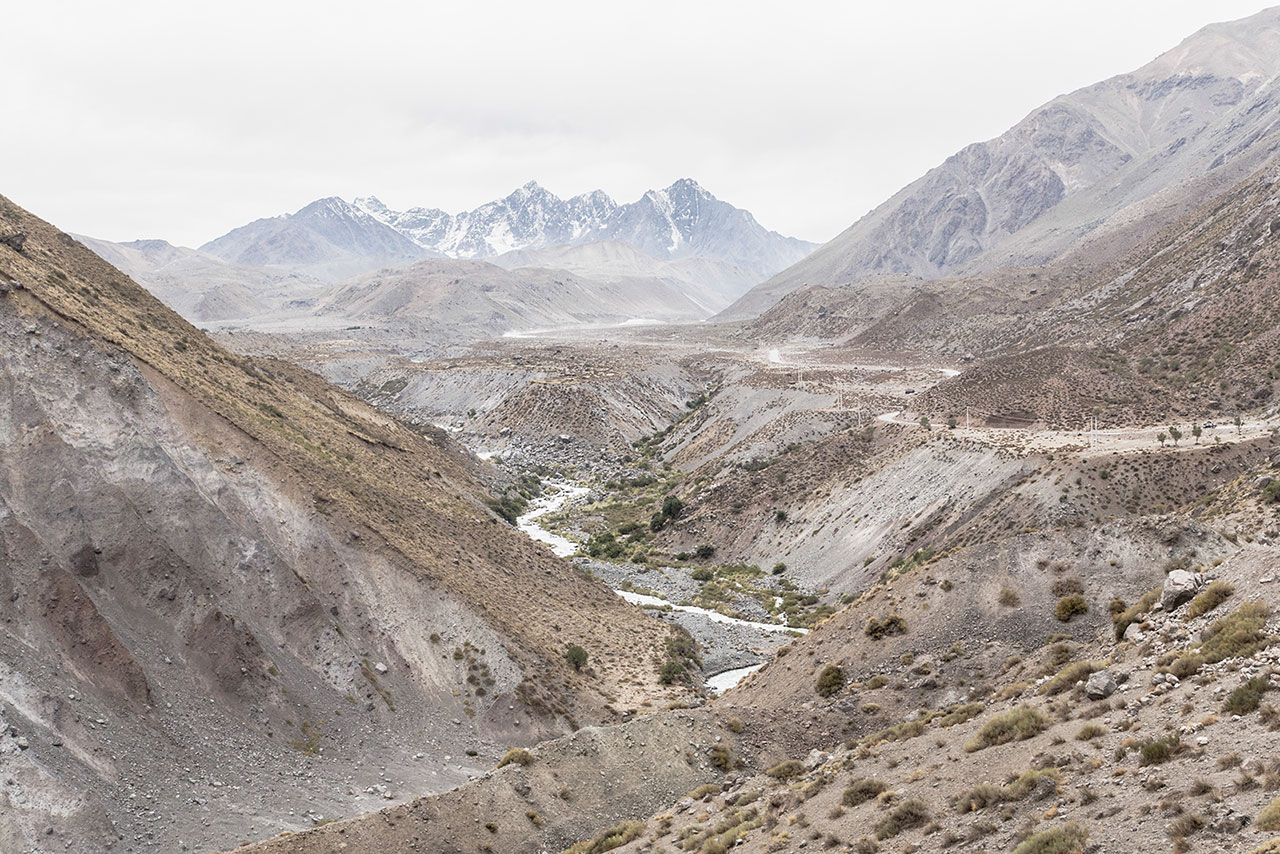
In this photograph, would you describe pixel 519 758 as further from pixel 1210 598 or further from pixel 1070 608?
pixel 1070 608

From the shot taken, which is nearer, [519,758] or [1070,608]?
[519,758]

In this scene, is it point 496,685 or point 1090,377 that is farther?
point 1090,377

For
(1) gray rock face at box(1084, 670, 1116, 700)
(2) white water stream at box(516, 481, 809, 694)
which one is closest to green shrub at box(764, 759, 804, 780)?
(1) gray rock face at box(1084, 670, 1116, 700)

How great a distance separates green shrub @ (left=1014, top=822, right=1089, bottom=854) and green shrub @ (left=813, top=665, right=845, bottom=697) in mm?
17420

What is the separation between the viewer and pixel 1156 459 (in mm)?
45000

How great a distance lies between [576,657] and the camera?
125 feet

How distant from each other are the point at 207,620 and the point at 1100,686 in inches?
1109

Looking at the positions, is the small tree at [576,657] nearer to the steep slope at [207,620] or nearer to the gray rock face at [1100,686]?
the steep slope at [207,620]

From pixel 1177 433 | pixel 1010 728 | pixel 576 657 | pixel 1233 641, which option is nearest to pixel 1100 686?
pixel 1010 728

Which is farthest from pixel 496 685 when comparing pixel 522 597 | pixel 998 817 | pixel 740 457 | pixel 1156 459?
pixel 740 457

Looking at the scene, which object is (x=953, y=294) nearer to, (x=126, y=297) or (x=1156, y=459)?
(x=1156, y=459)

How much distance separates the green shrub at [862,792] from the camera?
19266 mm

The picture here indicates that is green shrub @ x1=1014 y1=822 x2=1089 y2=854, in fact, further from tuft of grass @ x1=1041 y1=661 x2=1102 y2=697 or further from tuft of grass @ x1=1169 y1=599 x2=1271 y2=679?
tuft of grass @ x1=1041 y1=661 x2=1102 y2=697

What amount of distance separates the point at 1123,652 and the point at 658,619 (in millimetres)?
31664
